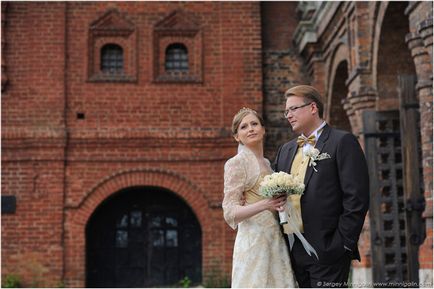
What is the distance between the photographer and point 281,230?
4.22 m

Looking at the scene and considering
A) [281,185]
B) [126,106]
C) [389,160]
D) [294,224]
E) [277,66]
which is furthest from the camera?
[277,66]

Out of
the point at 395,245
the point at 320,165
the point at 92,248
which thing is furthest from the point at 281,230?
the point at 92,248

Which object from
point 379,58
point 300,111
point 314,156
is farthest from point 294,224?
point 379,58

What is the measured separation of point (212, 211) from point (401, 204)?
152 inches

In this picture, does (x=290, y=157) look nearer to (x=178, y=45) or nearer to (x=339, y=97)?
(x=339, y=97)

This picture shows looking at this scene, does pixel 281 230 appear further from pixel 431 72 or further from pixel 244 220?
pixel 431 72

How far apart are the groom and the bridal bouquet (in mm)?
108

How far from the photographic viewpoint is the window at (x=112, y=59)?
13.5 metres

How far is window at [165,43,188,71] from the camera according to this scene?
44.5ft

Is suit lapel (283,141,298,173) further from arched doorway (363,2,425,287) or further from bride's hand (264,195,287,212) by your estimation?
arched doorway (363,2,425,287)

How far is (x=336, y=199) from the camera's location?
393cm

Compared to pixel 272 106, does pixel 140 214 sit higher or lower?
lower

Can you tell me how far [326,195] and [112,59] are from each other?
33.1 feet

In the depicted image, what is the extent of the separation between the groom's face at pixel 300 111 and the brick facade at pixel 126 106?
848cm
